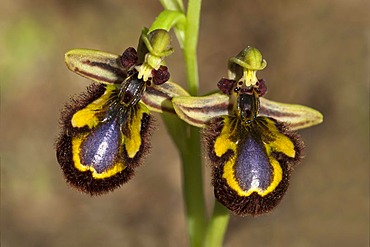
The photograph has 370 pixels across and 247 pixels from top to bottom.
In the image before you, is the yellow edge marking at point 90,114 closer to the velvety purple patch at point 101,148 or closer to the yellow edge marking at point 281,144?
the velvety purple patch at point 101,148

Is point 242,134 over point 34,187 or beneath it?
beneath

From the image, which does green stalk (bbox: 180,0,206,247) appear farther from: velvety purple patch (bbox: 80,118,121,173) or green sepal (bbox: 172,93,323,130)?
velvety purple patch (bbox: 80,118,121,173)

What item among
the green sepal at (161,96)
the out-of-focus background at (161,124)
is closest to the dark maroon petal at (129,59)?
the green sepal at (161,96)

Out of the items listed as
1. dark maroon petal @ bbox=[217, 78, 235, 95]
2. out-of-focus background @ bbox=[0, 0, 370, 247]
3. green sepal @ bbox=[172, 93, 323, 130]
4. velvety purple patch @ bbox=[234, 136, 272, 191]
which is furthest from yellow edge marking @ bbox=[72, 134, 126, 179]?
out-of-focus background @ bbox=[0, 0, 370, 247]

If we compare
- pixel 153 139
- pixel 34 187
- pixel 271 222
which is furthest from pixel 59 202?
pixel 271 222

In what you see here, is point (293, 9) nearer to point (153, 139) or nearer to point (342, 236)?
point (153, 139)
